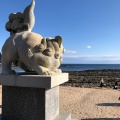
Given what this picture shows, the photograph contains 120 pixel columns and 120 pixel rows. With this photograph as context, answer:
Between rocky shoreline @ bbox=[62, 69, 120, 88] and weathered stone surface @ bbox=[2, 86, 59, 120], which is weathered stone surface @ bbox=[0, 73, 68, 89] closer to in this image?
weathered stone surface @ bbox=[2, 86, 59, 120]

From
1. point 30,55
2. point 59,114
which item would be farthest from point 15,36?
point 59,114

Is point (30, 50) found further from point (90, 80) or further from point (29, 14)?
point (90, 80)

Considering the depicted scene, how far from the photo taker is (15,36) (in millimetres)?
3920

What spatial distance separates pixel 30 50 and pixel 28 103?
99 centimetres

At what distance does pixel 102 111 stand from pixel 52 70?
470cm

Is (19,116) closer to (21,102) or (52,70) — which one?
(21,102)

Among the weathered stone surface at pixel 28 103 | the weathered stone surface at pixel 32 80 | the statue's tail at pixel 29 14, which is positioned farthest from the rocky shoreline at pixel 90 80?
the weathered stone surface at pixel 32 80

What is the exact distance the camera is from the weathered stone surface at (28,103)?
351 cm

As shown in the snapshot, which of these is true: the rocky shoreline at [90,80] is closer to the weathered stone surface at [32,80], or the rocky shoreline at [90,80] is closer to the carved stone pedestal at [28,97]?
the carved stone pedestal at [28,97]

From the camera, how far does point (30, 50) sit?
365 centimetres

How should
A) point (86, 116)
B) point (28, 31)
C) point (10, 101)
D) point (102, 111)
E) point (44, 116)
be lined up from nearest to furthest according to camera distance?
point (44, 116), point (10, 101), point (28, 31), point (86, 116), point (102, 111)

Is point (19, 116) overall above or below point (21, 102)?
below

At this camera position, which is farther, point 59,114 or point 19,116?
point 59,114

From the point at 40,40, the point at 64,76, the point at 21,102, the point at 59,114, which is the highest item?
the point at 40,40
